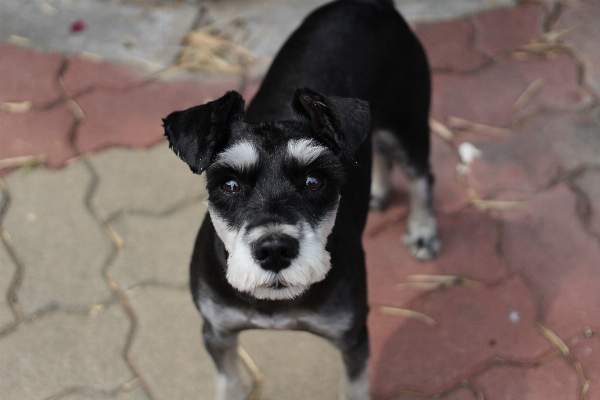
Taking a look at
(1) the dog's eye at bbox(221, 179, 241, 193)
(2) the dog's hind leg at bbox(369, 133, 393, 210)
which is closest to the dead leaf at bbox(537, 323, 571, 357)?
(2) the dog's hind leg at bbox(369, 133, 393, 210)

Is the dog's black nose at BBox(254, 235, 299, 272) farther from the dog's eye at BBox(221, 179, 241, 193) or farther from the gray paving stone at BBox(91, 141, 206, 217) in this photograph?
the gray paving stone at BBox(91, 141, 206, 217)

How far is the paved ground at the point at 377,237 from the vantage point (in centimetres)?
377

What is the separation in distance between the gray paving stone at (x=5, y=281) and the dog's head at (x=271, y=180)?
2.08 meters

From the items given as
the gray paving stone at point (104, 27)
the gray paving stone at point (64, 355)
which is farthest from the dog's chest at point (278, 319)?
the gray paving stone at point (104, 27)

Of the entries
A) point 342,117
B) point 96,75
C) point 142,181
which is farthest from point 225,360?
point 96,75

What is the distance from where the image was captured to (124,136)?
4.92 m

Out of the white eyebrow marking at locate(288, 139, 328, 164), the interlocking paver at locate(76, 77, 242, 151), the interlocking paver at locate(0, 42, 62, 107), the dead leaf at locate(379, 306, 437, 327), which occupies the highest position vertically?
the white eyebrow marking at locate(288, 139, 328, 164)

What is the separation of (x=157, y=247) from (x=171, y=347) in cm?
74

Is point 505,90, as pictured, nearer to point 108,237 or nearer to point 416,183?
point 416,183

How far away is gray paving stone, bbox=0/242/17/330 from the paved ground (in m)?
0.01

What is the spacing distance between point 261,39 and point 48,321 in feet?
9.67

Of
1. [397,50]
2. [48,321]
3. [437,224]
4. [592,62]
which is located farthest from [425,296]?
[592,62]

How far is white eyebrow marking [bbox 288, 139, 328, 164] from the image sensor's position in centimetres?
254

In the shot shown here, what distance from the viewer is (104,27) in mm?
5621
